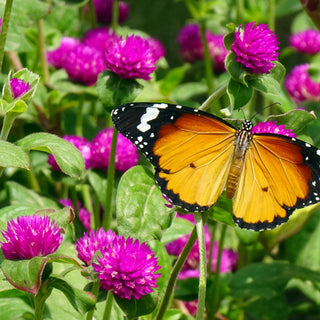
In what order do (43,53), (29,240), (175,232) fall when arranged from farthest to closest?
(43,53) → (175,232) → (29,240)

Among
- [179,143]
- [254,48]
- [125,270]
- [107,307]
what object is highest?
[254,48]

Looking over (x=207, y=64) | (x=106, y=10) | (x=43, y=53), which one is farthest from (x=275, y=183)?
(x=106, y=10)

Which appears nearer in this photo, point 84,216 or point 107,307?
point 107,307

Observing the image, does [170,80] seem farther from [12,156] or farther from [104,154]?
[12,156]

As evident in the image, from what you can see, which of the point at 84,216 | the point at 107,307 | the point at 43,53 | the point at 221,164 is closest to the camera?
the point at 107,307

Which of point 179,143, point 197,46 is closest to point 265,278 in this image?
A: point 179,143

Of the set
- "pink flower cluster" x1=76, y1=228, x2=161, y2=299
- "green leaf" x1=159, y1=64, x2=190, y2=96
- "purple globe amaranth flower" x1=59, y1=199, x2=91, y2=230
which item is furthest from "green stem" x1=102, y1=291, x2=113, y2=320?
"green leaf" x1=159, y1=64, x2=190, y2=96

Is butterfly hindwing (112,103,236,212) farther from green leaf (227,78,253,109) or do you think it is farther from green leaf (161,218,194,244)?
green leaf (161,218,194,244)

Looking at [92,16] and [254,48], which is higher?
[254,48]
